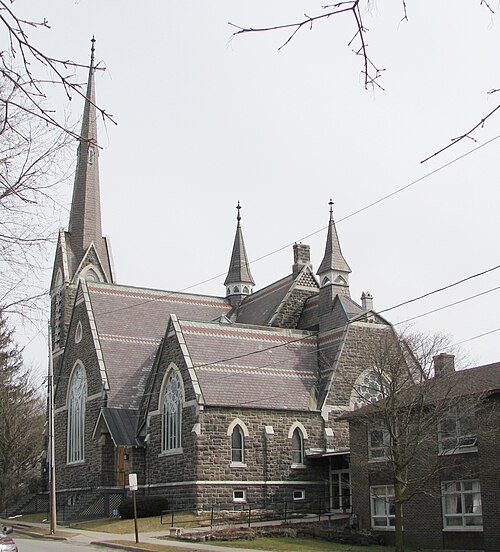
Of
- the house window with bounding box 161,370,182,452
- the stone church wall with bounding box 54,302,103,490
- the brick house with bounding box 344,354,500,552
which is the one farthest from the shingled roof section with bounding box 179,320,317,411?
the brick house with bounding box 344,354,500,552

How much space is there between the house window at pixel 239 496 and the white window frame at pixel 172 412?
326 centimetres

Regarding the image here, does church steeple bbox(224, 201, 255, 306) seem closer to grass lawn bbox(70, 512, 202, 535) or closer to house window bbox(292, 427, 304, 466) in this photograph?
house window bbox(292, 427, 304, 466)

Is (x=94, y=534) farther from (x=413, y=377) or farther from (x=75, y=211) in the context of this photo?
(x=75, y=211)

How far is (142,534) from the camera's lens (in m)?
31.6

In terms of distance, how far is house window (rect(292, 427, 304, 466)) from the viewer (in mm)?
39375

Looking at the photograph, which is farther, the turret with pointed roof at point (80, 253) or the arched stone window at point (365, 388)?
the turret with pointed roof at point (80, 253)

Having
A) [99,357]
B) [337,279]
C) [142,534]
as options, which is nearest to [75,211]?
[99,357]

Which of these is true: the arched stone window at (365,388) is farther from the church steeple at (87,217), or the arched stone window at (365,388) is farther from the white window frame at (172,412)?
the church steeple at (87,217)

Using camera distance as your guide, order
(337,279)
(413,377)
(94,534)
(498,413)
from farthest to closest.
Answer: (337,279), (94,534), (413,377), (498,413)

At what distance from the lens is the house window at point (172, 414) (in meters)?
39.1

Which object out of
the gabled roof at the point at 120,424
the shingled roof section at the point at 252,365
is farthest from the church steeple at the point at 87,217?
the shingled roof section at the point at 252,365

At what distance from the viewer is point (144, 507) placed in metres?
36.8

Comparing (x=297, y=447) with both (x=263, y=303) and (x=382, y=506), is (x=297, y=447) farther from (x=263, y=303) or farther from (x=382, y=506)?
(x=263, y=303)

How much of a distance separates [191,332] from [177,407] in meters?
3.85
